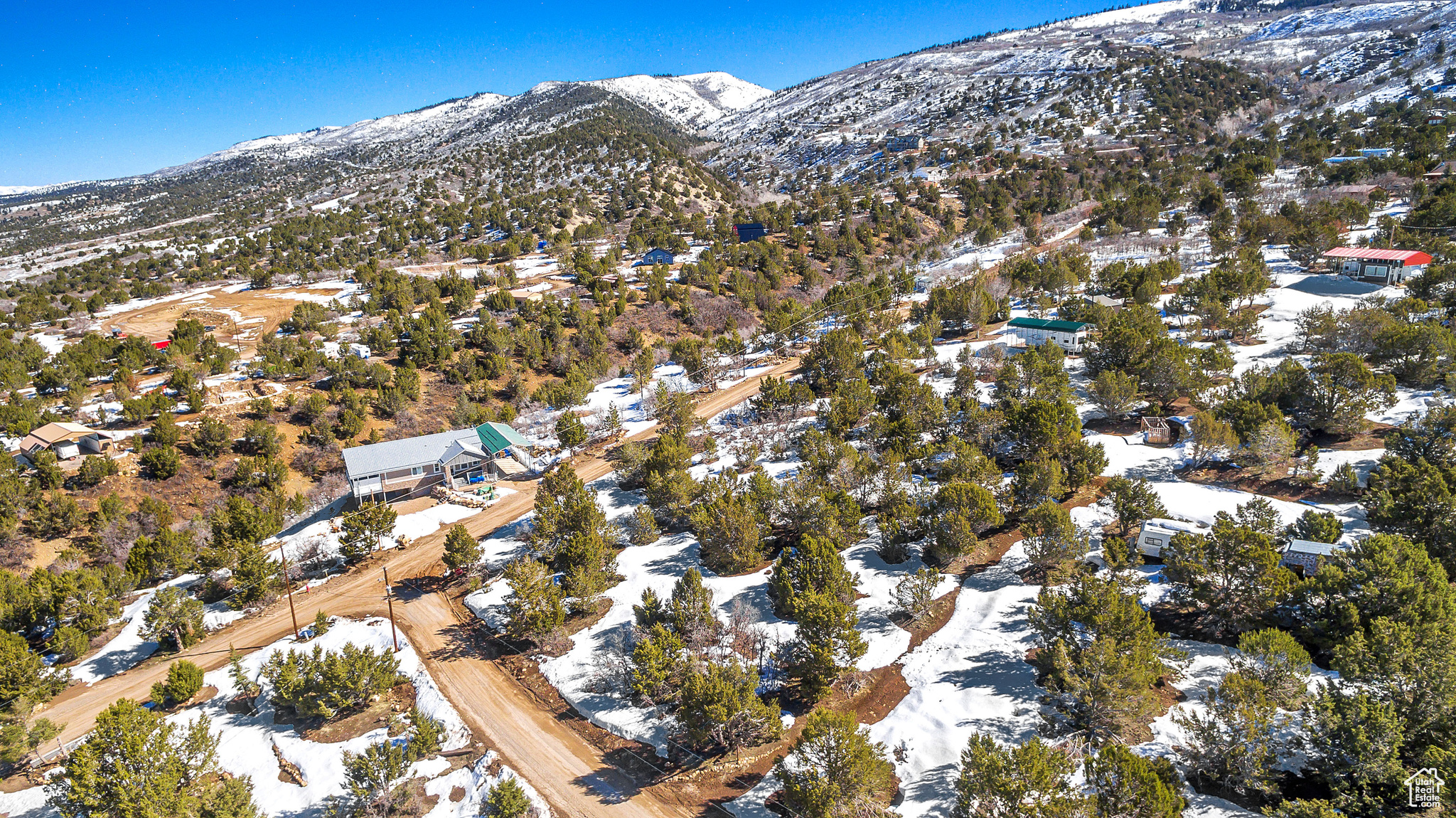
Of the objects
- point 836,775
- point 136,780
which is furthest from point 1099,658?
point 136,780

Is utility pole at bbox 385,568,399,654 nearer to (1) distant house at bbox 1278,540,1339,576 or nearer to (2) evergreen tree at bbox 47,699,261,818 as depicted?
(2) evergreen tree at bbox 47,699,261,818

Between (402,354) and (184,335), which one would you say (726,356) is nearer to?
(402,354)

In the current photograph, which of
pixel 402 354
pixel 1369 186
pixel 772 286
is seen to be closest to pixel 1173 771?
pixel 402 354

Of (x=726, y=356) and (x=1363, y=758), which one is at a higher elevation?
(x=726, y=356)

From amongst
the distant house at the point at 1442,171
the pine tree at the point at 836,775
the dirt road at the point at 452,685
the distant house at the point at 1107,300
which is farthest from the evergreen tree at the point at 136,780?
the distant house at the point at 1442,171

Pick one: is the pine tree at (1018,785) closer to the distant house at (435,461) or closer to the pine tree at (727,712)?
the pine tree at (727,712)

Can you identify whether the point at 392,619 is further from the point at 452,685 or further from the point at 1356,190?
the point at 1356,190
